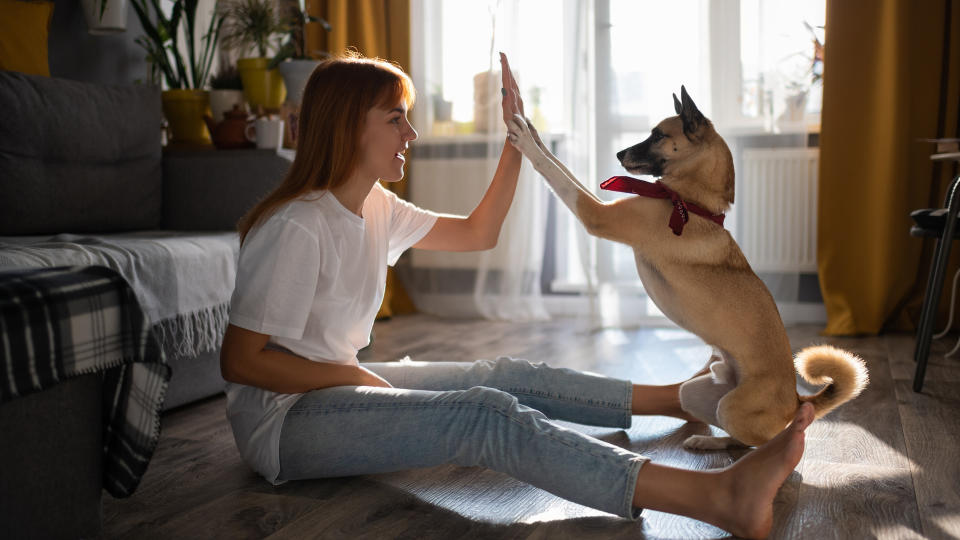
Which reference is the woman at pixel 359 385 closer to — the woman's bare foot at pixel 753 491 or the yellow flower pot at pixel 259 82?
the woman's bare foot at pixel 753 491

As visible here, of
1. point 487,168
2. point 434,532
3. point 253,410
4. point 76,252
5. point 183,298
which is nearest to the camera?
point 434,532

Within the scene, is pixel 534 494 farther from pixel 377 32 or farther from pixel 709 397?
pixel 377 32

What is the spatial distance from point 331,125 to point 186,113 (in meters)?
1.80

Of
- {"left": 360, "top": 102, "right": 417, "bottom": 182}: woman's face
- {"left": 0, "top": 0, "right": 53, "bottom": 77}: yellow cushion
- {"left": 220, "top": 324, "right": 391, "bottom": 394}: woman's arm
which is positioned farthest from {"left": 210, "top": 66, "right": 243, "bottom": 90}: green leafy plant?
{"left": 220, "top": 324, "right": 391, "bottom": 394}: woman's arm

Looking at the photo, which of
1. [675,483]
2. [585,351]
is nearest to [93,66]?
[585,351]

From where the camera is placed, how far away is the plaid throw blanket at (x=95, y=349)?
1.02m

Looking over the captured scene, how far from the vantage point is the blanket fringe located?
6.42ft

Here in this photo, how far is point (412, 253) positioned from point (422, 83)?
33.0 inches

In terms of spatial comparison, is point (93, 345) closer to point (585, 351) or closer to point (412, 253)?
point (585, 351)

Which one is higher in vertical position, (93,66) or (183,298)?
(93,66)

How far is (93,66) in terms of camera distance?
9.53 feet

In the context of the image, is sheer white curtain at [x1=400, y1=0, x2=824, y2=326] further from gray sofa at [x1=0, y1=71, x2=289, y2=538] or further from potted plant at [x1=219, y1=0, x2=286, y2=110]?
gray sofa at [x1=0, y1=71, x2=289, y2=538]

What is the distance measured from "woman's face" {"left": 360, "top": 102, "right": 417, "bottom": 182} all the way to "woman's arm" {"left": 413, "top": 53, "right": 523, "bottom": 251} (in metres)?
0.30

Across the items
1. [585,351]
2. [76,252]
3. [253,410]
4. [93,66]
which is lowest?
[585,351]
